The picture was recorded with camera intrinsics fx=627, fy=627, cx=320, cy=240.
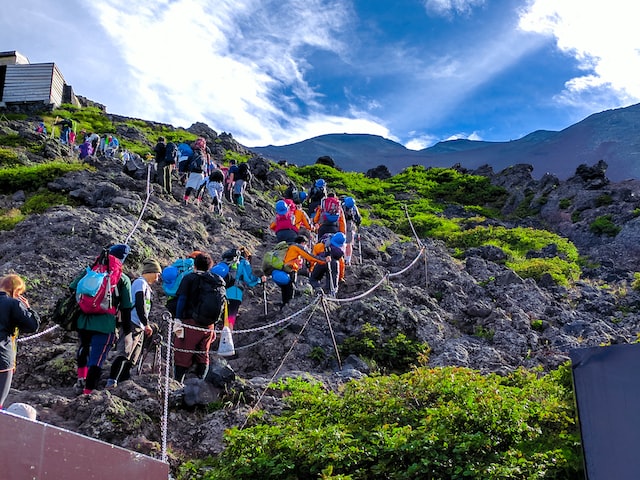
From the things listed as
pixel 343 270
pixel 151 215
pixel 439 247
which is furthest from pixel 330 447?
pixel 439 247

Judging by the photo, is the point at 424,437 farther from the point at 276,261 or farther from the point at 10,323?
the point at 276,261

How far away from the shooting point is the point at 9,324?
5.68 m

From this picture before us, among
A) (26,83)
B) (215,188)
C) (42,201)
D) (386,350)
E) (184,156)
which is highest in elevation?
(26,83)

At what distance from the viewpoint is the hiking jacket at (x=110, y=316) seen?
22.6 feet

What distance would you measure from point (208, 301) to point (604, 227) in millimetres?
18414

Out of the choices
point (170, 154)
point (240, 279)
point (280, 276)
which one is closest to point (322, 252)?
point (280, 276)

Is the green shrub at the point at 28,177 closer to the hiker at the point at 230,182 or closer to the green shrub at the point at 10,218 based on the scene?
the green shrub at the point at 10,218

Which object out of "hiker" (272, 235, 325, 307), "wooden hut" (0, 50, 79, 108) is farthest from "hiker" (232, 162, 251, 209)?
"wooden hut" (0, 50, 79, 108)

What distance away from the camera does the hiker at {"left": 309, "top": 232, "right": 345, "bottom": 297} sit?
11.7 metres

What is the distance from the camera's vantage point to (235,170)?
1906 centimetres

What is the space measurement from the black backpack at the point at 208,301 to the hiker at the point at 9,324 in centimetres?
218

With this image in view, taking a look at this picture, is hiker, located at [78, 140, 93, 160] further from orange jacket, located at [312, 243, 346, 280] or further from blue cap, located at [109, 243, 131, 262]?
blue cap, located at [109, 243, 131, 262]

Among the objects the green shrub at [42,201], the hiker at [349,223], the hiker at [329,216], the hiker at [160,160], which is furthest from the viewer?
the hiker at [160,160]

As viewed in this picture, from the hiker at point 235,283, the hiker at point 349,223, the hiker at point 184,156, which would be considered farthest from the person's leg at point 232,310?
the hiker at point 184,156
